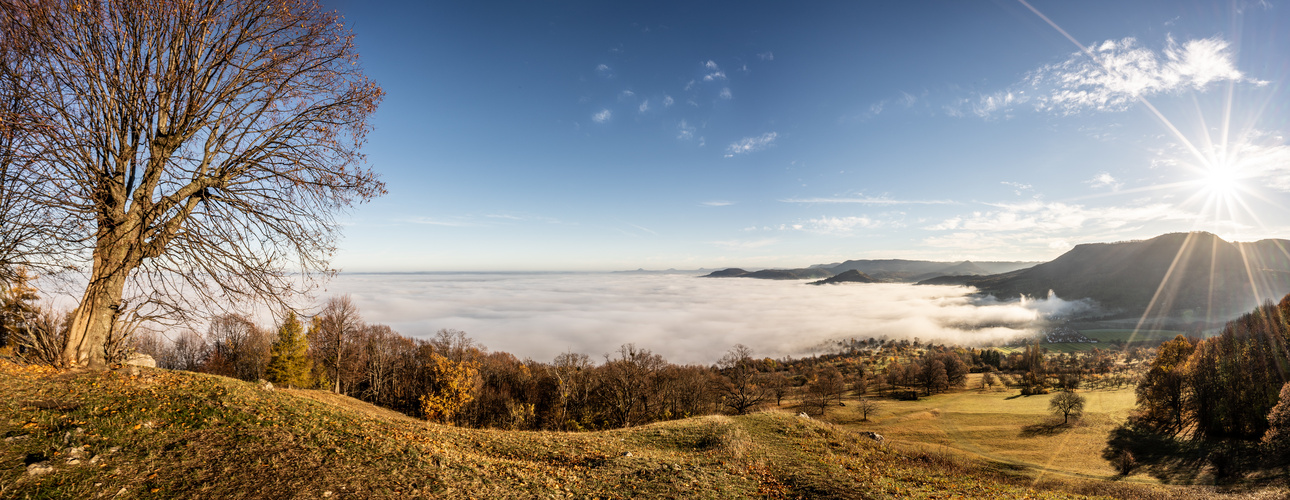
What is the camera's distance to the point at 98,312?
8.72 metres

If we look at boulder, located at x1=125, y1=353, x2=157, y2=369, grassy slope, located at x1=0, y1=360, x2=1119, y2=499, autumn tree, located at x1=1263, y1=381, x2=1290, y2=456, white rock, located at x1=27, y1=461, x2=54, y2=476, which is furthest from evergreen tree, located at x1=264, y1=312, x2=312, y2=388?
autumn tree, located at x1=1263, y1=381, x2=1290, y2=456

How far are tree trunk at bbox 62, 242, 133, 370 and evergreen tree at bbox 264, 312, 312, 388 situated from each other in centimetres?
3297

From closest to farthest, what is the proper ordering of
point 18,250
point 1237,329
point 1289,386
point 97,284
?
point 18,250 → point 97,284 → point 1289,386 → point 1237,329

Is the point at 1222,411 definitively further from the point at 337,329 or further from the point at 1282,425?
the point at 337,329

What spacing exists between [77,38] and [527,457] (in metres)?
12.9

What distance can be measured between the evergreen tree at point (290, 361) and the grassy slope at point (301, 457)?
107 ft

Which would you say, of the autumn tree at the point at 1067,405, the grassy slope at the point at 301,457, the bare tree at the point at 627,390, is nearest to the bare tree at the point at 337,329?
the bare tree at the point at 627,390

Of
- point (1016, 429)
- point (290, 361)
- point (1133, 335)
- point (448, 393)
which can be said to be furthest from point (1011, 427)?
point (1133, 335)

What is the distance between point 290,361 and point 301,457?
132 ft

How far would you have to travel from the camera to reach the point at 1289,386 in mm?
32781

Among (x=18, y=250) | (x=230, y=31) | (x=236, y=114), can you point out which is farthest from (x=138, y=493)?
(x=230, y=31)

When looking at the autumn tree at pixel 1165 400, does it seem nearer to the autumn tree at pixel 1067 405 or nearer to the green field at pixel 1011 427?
the green field at pixel 1011 427

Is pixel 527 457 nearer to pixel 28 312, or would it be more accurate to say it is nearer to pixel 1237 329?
pixel 28 312

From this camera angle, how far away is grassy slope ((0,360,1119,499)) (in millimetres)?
5754
